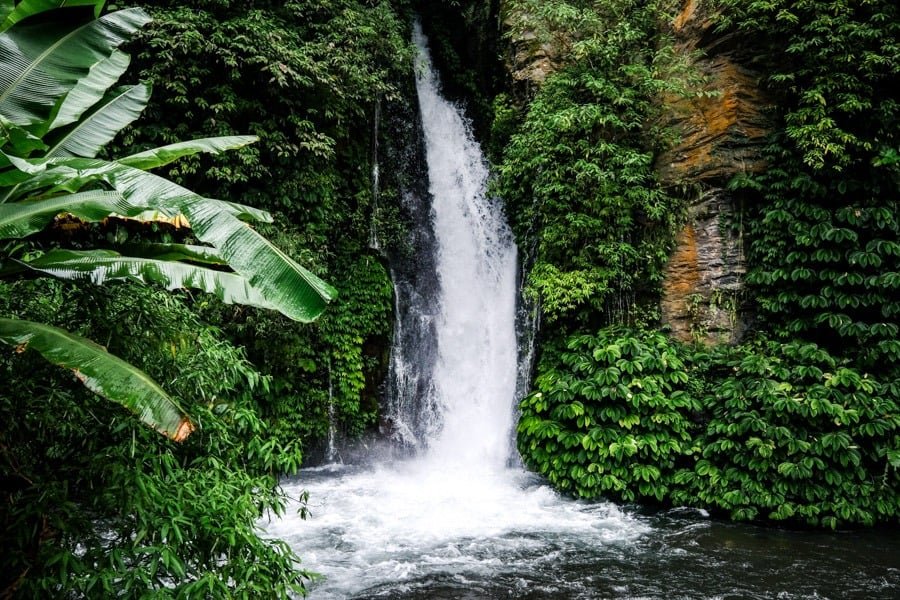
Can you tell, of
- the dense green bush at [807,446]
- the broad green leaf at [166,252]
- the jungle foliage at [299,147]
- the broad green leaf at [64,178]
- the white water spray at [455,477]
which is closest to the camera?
the broad green leaf at [64,178]

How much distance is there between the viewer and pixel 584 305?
9.55 metres

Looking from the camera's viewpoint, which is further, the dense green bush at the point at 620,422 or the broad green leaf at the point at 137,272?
the dense green bush at the point at 620,422

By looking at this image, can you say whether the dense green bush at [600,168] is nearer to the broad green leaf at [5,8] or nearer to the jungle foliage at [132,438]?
the jungle foliage at [132,438]

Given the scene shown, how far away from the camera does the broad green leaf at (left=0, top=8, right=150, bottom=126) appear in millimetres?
3842

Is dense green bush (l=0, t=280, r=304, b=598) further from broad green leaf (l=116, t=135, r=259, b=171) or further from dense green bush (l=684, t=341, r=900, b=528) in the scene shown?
dense green bush (l=684, t=341, r=900, b=528)

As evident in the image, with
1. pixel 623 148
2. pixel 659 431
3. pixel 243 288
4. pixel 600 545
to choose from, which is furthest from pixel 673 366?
pixel 243 288

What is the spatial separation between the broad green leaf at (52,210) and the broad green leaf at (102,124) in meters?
1.41

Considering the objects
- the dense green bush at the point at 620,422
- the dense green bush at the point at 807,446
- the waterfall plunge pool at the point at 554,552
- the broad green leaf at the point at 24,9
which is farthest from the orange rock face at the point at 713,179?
the broad green leaf at the point at 24,9

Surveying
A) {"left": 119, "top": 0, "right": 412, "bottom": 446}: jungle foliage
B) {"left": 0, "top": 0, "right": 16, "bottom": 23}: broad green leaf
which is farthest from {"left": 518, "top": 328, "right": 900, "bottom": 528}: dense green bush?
{"left": 0, "top": 0, "right": 16, "bottom": 23}: broad green leaf

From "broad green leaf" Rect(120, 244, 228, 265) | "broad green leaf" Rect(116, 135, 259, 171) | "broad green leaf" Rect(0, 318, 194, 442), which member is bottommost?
"broad green leaf" Rect(0, 318, 194, 442)

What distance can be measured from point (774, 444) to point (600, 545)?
2794 mm

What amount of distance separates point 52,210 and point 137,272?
542 millimetres

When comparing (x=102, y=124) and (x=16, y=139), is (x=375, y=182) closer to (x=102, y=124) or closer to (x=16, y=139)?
(x=102, y=124)

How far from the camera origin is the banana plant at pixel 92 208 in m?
3.03
